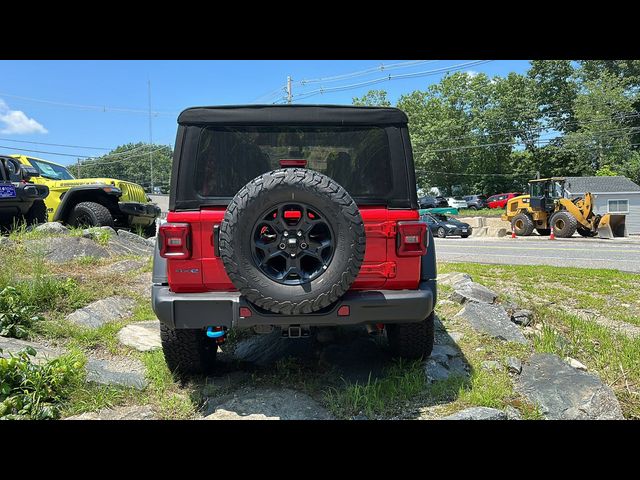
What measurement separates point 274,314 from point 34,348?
89.7 inches

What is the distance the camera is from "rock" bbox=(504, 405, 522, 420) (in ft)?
10.4

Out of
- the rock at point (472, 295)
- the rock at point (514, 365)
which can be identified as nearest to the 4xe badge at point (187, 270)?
the rock at point (514, 365)

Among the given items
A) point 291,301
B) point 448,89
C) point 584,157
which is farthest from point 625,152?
point 291,301

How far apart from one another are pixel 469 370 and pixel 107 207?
338 inches

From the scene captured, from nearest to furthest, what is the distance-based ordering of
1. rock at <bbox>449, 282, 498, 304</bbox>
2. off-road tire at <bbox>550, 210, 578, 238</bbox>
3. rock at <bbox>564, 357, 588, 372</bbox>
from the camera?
rock at <bbox>564, 357, 588, 372</bbox> → rock at <bbox>449, 282, 498, 304</bbox> → off-road tire at <bbox>550, 210, 578, 238</bbox>

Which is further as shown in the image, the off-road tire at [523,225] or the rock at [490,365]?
the off-road tire at [523,225]

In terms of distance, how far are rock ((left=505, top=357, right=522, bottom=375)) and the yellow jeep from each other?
8.16m

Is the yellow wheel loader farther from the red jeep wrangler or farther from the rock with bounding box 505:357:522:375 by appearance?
the red jeep wrangler

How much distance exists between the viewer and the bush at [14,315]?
14.0 feet

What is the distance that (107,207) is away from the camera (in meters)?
9.87

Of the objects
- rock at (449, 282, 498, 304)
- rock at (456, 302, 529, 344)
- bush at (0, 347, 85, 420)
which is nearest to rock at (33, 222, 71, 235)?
bush at (0, 347, 85, 420)

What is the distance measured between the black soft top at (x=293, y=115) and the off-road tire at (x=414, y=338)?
1.63 metres

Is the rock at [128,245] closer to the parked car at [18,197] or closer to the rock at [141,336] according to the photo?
the parked car at [18,197]

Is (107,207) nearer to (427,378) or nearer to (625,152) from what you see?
(427,378)
